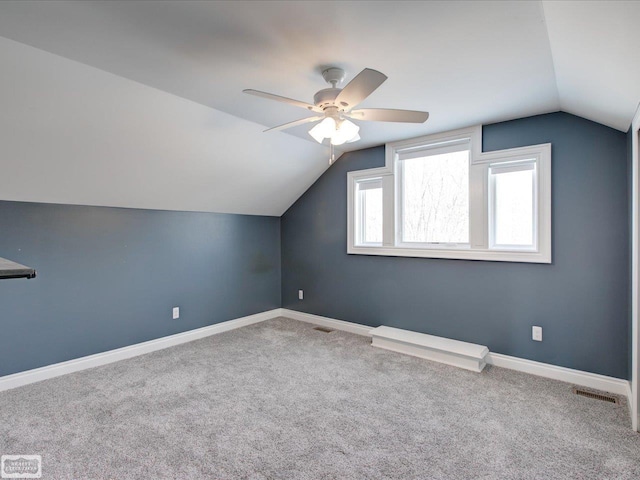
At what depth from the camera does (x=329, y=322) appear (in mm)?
4434

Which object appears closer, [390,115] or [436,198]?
[390,115]

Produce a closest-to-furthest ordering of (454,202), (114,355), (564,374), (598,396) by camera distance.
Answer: (598,396) < (564,374) < (114,355) < (454,202)

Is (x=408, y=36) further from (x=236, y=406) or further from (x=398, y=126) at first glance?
(x=236, y=406)

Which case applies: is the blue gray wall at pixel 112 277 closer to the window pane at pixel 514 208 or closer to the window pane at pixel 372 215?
the window pane at pixel 372 215

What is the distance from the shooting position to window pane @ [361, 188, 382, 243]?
4070mm

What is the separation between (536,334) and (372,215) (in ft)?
6.80

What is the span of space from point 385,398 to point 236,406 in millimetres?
1097

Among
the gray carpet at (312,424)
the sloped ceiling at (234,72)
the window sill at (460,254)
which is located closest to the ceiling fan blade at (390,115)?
the sloped ceiling at (234,72)

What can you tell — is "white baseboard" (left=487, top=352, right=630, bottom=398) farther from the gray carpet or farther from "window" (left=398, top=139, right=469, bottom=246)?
"window" (left=398, top=139, right=469, bottom=246)

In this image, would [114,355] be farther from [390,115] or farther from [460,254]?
[460,254]

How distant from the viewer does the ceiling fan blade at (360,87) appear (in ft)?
5.37

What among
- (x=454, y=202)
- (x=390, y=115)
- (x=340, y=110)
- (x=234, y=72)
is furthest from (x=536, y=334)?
(x=234, y=72)

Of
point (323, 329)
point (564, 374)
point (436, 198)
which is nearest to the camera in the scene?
point (564, 374)

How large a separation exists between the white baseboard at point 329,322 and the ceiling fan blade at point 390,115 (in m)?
2.46
